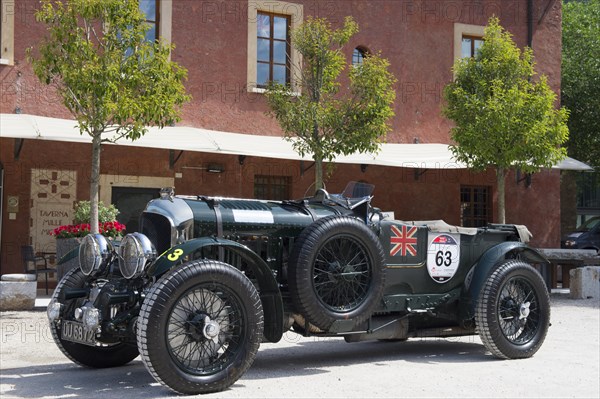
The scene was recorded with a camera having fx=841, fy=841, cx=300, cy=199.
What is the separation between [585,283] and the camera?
51.4 ft

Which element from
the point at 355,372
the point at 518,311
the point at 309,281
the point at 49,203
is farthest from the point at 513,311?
the point at 49,203

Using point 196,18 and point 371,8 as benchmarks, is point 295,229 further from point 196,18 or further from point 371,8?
point 371,8

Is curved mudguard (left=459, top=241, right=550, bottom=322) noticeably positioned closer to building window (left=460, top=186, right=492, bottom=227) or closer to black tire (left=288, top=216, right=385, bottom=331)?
black tire (left=288, top=216, right=385, bottom=331)

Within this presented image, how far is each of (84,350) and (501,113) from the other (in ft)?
35.5

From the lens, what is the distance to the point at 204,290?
6168 millimetres

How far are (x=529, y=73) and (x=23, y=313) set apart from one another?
10.7 m

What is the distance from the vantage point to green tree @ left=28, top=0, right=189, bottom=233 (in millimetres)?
11828

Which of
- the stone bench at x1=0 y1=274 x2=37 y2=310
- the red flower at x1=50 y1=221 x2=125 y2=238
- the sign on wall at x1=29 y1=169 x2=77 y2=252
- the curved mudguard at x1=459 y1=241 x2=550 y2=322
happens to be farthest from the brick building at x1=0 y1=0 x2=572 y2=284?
the curved mudguard at x1=459 y1=241 x2=550 y2=322

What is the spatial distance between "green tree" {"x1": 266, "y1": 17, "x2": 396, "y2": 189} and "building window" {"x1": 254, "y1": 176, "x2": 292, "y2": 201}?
3.10m

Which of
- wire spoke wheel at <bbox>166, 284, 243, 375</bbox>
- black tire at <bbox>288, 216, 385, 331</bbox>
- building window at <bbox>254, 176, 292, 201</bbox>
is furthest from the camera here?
building window at <bbox>254, 176, 292, 201</bbox>

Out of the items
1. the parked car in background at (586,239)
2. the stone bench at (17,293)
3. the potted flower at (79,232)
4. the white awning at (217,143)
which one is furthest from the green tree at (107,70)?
the parked car in background at (586,239)

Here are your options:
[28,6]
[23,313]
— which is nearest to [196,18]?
[28,6]

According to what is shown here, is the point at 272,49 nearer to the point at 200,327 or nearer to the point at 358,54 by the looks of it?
the point at 358,54

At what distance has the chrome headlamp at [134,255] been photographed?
6.26m
